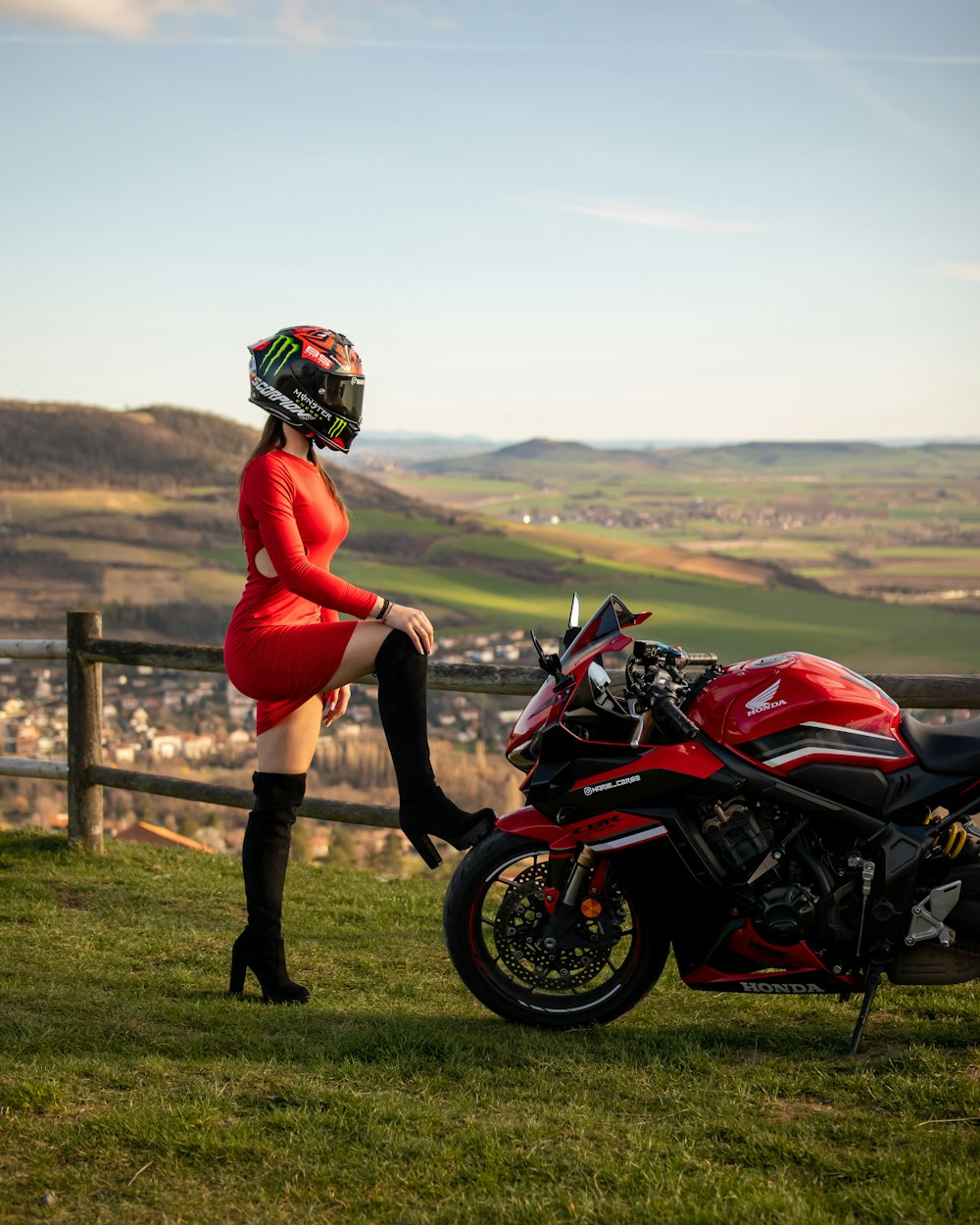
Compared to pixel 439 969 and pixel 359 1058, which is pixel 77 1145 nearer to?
pixel 359 1058

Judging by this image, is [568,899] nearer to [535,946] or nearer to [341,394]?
[535,946]

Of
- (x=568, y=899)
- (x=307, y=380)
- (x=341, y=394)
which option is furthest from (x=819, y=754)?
(x=307, y=380)

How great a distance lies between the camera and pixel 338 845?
14445 mm

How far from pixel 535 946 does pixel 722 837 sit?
0.74 metres

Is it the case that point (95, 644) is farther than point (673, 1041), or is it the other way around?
point (95, 644)

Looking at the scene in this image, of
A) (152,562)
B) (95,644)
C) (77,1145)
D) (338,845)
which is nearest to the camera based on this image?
(77,1145)

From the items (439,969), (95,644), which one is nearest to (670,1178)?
(439,969)

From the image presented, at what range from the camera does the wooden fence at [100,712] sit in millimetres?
6031

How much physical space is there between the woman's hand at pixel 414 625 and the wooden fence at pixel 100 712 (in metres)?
1.64

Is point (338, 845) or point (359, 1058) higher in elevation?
point (359, 1058)

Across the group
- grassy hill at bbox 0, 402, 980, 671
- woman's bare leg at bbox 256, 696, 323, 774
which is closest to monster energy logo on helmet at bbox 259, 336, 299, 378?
woman's bare leg at bbox 256, 696, 323, 774

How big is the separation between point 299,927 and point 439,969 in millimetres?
958

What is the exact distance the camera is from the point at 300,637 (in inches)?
169

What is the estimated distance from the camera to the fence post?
7.04m
